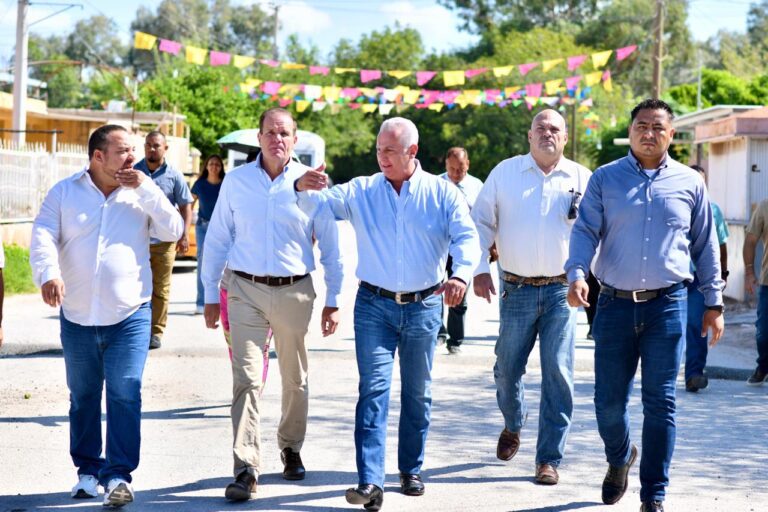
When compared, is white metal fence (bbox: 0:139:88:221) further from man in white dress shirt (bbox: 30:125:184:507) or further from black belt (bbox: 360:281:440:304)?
black belt (bbox: 360:281:440:304)

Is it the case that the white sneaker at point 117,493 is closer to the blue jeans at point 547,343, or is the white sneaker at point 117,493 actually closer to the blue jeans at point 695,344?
the blue jeans at point 547,343

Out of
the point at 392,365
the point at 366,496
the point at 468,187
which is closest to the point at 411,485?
the point at 366,496

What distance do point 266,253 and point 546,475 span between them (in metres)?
1.99

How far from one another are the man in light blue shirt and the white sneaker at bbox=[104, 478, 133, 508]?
121cm

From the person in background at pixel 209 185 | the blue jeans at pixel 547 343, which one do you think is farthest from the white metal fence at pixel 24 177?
the blue jeans at pixel 547 343

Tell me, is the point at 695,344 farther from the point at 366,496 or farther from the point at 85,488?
the point at 85,488

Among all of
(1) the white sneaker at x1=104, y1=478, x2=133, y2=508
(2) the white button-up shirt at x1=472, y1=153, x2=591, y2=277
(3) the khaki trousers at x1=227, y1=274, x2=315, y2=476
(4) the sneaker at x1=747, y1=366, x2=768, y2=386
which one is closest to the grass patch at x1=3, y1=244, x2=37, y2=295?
(4) the sneaker at x1=747, y1=366, x2=768, y2=386

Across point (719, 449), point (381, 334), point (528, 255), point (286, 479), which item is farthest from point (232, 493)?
point (719, 449)

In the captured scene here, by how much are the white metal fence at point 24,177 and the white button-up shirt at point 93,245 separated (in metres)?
17.1

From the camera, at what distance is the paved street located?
6.49 metres

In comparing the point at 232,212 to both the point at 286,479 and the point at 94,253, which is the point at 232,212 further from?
the point at 286,479

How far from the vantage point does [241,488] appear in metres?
6.31

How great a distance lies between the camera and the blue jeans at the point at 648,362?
19.9 ft

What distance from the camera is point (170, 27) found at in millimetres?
103750
